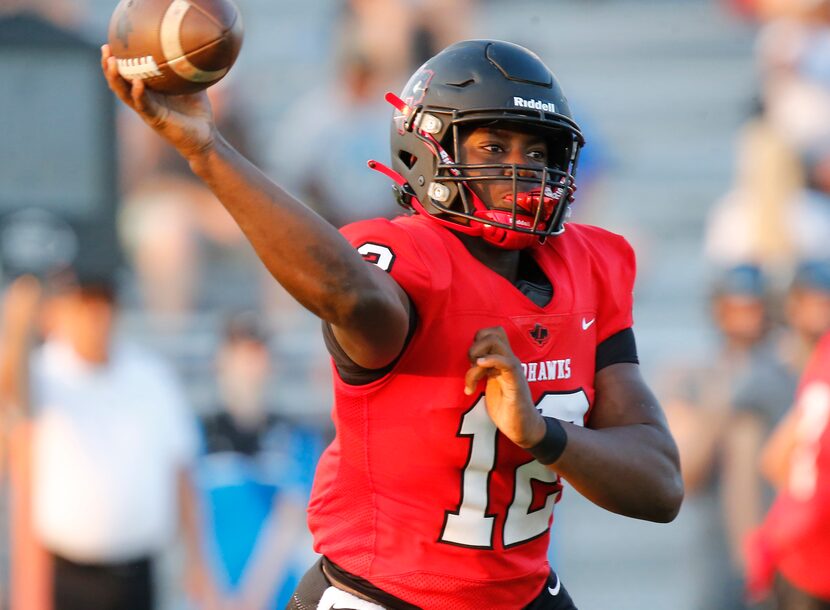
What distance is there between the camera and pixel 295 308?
8469 millimetres

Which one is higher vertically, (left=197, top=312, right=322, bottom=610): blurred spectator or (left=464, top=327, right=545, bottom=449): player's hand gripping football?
(left=464, top=327, right=545, bottom=449): player's hand gripping football

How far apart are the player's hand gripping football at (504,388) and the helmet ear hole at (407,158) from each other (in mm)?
545

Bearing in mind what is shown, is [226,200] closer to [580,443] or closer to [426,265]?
[426,265]

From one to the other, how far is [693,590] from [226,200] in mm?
5449

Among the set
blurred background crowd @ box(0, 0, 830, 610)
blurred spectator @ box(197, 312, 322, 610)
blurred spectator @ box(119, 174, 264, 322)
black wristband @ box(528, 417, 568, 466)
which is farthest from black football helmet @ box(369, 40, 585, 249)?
blurred spectator @ box(119, 174, 264, 322)

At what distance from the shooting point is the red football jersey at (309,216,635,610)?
283cm

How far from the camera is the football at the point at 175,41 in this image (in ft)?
8.30

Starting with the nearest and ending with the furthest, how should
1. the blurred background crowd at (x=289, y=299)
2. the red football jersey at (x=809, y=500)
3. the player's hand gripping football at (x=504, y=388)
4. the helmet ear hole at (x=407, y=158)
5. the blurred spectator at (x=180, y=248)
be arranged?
the player's hand gripping football at (x=504, y=388)
the helmet ear hole at (x=407, y=158)
the red football jersey at (x=809, y=500)
the blurred background crowd at (x=289, y=299)
the blurred spectator at (x=180, y=248)

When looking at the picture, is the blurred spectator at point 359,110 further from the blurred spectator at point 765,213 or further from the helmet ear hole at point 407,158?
the helmet ear hole at point 407,158

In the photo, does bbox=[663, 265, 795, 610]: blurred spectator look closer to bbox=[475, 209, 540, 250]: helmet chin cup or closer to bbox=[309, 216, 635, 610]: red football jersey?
bbox=[309, 216, 635, 610]: red football jersey

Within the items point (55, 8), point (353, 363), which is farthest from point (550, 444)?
point (55, 8)

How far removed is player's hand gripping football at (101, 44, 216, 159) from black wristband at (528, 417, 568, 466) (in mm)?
834

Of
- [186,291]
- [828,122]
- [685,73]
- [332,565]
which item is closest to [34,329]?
[186,291]

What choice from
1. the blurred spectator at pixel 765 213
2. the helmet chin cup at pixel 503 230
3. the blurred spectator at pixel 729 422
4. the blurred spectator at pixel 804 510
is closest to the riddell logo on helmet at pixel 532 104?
the helmet chin cup at pixel 503 230
